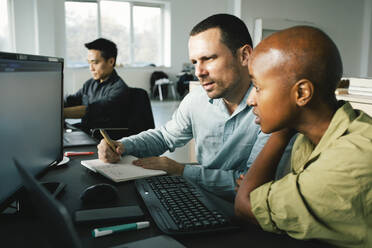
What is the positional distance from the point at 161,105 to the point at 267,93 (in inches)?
277

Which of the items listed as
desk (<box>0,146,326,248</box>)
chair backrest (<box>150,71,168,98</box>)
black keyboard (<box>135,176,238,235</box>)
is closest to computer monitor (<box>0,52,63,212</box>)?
desk (<box>0,146,326,248</box>)

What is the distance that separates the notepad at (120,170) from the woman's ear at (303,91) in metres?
0.63

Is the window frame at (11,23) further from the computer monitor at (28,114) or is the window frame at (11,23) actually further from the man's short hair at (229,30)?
the computer monitor at (28,114)

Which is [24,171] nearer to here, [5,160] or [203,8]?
[5,160]

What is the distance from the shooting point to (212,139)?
1.55 m

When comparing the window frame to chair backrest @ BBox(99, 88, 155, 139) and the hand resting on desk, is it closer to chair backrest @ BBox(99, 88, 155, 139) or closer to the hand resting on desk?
chair backrest @ BBox(99, 88, 155, 139)

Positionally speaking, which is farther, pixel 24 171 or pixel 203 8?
pixel 203 8

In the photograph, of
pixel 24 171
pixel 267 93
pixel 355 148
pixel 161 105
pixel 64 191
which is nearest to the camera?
pixel 24 171

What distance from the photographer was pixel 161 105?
7.81m

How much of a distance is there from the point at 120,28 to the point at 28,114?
8.37 metres

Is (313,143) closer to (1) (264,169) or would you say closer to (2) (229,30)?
(1) (264,169)

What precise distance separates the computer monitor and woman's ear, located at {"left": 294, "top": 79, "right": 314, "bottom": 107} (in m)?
0.58

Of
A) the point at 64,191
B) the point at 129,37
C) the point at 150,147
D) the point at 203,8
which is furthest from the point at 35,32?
the point at 64,191

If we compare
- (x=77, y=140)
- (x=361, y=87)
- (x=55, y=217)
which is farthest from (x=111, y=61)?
(x=55, y=217)
